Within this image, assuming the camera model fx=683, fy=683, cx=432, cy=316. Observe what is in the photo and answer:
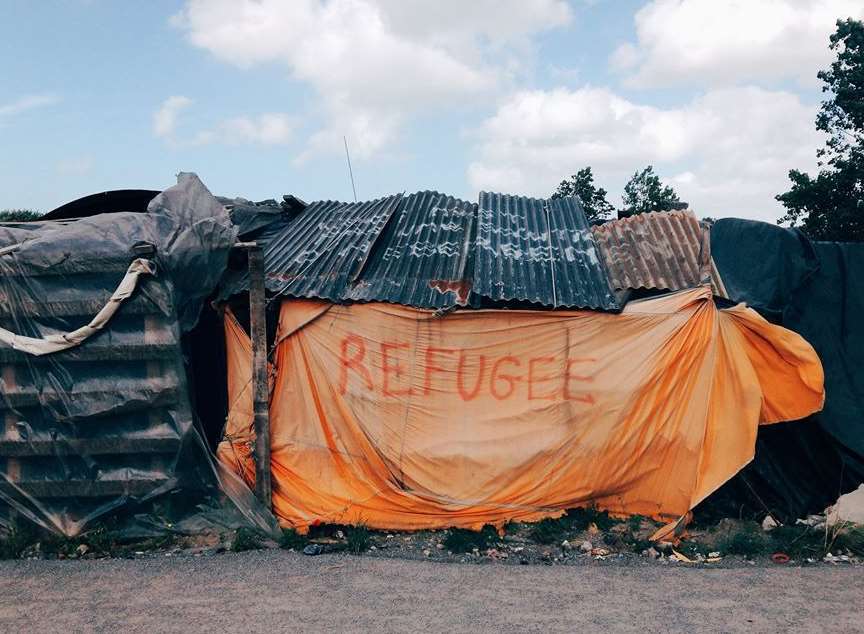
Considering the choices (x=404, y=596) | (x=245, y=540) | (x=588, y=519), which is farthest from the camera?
(x=588, y=519)

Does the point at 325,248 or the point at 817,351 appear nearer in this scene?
the point at 817,351

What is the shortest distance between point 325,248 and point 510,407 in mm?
2519

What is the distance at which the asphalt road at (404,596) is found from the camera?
4.32m

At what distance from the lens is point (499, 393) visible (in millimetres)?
6117

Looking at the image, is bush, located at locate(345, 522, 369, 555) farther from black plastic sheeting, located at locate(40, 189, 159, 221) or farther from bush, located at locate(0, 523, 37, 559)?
black plastic sheeting, located at locate(40, 189, 159, 221)

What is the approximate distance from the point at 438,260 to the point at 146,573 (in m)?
3.67

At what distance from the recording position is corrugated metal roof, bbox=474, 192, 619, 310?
6.09m

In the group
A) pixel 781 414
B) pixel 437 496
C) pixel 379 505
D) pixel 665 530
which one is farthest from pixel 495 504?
pixel 781 414

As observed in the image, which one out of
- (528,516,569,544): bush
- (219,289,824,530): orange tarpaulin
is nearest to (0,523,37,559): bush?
(219,289,824,530): orange tarpaulin

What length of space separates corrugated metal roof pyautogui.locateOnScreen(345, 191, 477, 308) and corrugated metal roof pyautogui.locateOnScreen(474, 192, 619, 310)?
19 cm

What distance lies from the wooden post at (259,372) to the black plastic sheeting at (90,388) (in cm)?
59

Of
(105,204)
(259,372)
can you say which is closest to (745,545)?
(259,372)

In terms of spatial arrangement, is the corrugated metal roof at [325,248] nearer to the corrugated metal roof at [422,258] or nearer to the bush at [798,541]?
the corrugated metal roof at [422,258]

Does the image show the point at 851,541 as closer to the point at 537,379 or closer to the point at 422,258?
the point at 537,379
